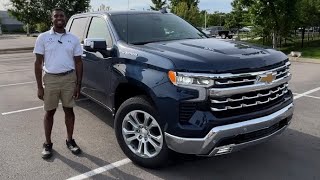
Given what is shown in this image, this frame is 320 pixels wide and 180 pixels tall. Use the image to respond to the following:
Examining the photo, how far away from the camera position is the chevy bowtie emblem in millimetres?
3826

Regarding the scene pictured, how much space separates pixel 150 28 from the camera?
17.1 feet

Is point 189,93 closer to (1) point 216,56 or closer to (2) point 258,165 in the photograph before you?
(1) point 216,56

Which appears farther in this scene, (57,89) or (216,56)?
(57,89)

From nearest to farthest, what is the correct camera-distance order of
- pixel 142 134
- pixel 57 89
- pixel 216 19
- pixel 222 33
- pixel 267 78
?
pixel 267 78 → pixel 142 134 → pixel 57 89 → pixel 222 33 → pixel 216 19

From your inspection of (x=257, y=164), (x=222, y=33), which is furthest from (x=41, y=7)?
(x=257, y=164)

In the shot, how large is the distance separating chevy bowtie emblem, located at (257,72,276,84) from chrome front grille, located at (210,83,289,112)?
0.11 meters

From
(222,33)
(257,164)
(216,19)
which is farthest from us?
(216,19)

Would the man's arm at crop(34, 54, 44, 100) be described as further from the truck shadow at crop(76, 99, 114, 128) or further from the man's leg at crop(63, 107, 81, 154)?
the truck shadow at crop(76, 99, 114, 128)

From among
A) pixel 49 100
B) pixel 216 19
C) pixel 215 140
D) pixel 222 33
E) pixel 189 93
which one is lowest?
pixel 215 140

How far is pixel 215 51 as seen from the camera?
4.00 metres

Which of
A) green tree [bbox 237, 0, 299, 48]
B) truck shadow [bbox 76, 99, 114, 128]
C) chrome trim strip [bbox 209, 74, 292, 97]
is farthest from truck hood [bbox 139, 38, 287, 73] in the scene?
green tree [bbox 237, 0, 299, 48]

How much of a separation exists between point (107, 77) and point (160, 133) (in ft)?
4.42

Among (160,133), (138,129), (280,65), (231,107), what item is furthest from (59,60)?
(280,65)

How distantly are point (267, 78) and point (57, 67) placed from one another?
2.42 meters
